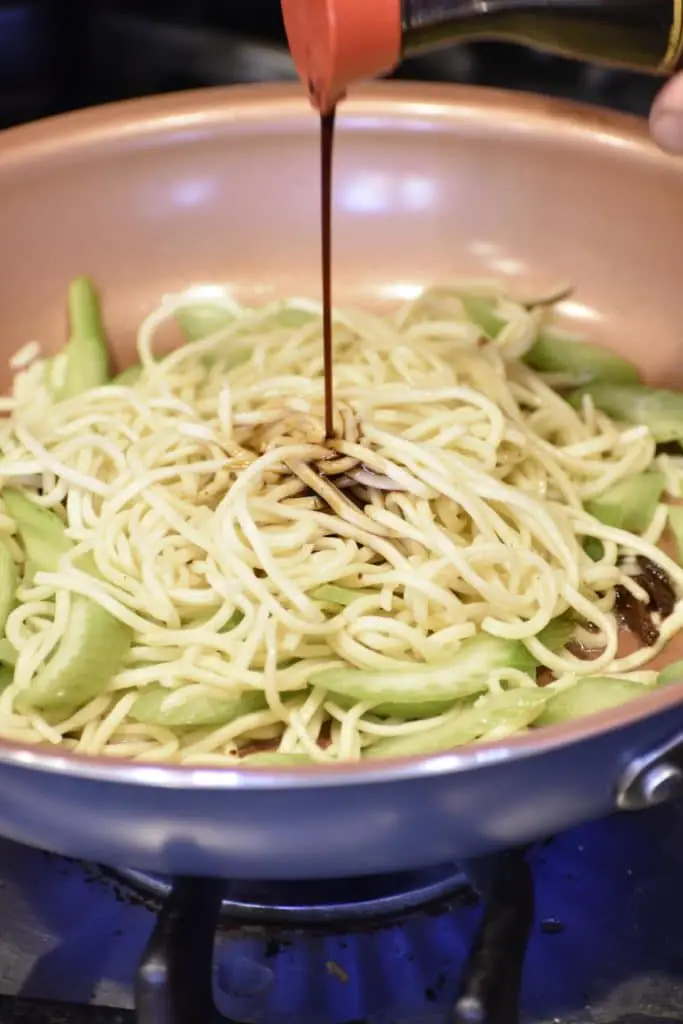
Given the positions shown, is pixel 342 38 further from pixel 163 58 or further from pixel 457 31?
pixel 163 58

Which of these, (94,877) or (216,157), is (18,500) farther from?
(216,157)

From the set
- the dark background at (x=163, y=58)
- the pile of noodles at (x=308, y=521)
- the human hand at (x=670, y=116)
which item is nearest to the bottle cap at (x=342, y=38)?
the human hand at (x=670, y=116)

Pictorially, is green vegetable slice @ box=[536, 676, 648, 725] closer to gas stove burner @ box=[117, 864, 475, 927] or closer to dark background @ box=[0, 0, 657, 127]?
gas stove burner @ box=[117, 864, 475, 927]

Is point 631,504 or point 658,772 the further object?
point 631,504

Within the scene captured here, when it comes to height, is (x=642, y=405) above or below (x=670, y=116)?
below

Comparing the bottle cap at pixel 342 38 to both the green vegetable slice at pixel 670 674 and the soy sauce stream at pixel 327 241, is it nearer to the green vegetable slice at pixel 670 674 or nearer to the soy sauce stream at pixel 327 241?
the soy sauce stream at pixel 327 241

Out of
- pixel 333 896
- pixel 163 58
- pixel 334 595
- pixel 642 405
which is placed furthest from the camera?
pixel 163 58

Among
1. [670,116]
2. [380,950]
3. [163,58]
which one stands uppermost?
[670,116]

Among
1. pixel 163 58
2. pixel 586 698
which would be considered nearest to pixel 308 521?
pixel 586 698
